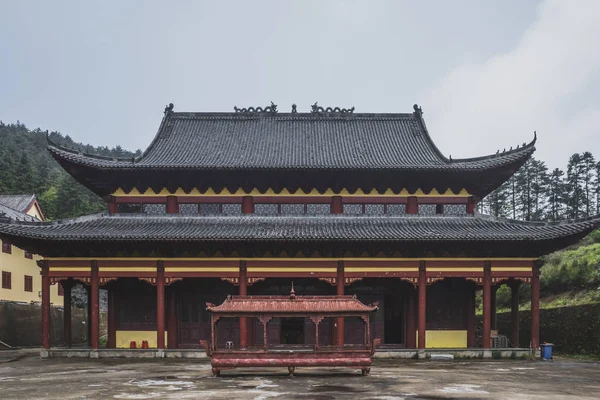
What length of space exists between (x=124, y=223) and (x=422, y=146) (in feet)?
58.4

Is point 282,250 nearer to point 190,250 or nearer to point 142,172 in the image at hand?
point 190,250

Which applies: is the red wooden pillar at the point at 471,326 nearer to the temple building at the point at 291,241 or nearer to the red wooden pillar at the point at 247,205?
the temple building at the point at 291,241

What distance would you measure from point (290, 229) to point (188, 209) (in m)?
6.02

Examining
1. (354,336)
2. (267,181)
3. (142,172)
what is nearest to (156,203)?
(142,172)

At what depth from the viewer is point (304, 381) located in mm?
18625

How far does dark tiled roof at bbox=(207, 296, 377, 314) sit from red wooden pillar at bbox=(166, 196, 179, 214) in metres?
9.44

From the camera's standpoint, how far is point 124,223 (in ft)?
96.4

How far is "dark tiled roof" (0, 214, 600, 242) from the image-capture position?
26.8 meters

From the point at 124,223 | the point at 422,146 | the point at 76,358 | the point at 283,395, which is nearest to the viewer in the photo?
the point at 283,395

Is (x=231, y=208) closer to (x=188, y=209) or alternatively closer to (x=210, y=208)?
(x=210, y=208)

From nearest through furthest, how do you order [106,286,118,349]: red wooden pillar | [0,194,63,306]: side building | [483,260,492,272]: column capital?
[483,260,492,272]: column capital → [106,286,118,349]: red wooden pillar → [0,194,63,306]: side building

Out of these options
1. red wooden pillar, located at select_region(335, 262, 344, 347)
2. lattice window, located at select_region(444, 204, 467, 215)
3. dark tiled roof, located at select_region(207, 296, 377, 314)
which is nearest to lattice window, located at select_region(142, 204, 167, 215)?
dark tiled roof, located at select_region(207, 296, 377, 314)

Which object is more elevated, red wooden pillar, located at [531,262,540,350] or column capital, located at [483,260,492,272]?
column capital, located at [483,260,492,272]

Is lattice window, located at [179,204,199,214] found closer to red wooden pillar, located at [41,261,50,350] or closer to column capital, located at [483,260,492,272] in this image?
red wooden pillar, located at [41,261,50,350]
